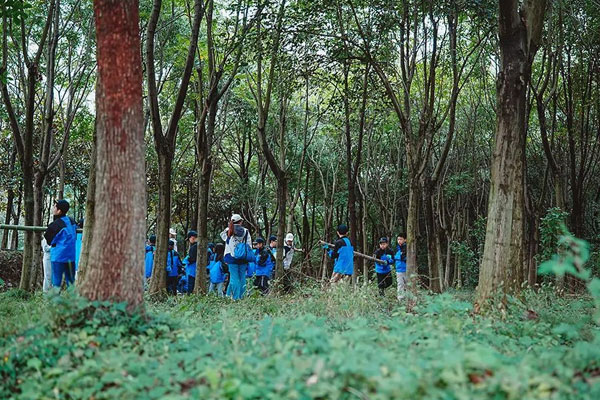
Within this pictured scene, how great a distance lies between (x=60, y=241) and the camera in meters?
9.52

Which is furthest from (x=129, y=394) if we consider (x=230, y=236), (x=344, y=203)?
(x=344, y=203)

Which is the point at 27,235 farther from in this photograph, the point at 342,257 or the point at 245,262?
the point at 342,257

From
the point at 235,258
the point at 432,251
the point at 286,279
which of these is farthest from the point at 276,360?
the point at 432,251

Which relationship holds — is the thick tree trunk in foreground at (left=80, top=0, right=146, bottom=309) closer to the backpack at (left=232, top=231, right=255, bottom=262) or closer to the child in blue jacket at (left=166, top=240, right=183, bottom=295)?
the backpack at (left=232, top=231, right=255, bottom=262)

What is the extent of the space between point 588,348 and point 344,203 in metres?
22.2

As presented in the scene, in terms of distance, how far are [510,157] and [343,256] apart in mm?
5884

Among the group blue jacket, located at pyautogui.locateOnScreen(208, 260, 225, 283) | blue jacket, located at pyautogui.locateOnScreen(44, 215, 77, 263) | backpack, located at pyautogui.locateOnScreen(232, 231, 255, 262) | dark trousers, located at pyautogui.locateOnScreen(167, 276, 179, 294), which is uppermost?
blue jacket, located at pyautogui.locateOnScreen(44, 215, 77, 263)

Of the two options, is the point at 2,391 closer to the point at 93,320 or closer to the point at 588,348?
the point at 93,320

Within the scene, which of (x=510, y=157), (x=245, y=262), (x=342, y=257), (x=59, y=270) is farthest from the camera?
(x=342, y=257)

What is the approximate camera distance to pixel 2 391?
3.88 metres

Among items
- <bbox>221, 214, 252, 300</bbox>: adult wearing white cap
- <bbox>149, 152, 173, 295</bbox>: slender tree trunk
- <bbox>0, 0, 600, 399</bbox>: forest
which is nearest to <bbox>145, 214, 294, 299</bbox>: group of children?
<bbox>221, 214, 252, 300</bbox>: adult wearing white cap

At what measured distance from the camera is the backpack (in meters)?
11.6

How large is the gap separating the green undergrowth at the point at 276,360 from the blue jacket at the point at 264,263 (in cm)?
877

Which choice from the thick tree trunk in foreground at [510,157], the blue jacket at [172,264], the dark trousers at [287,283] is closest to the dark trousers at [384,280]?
the dark trousers at [287,283]
